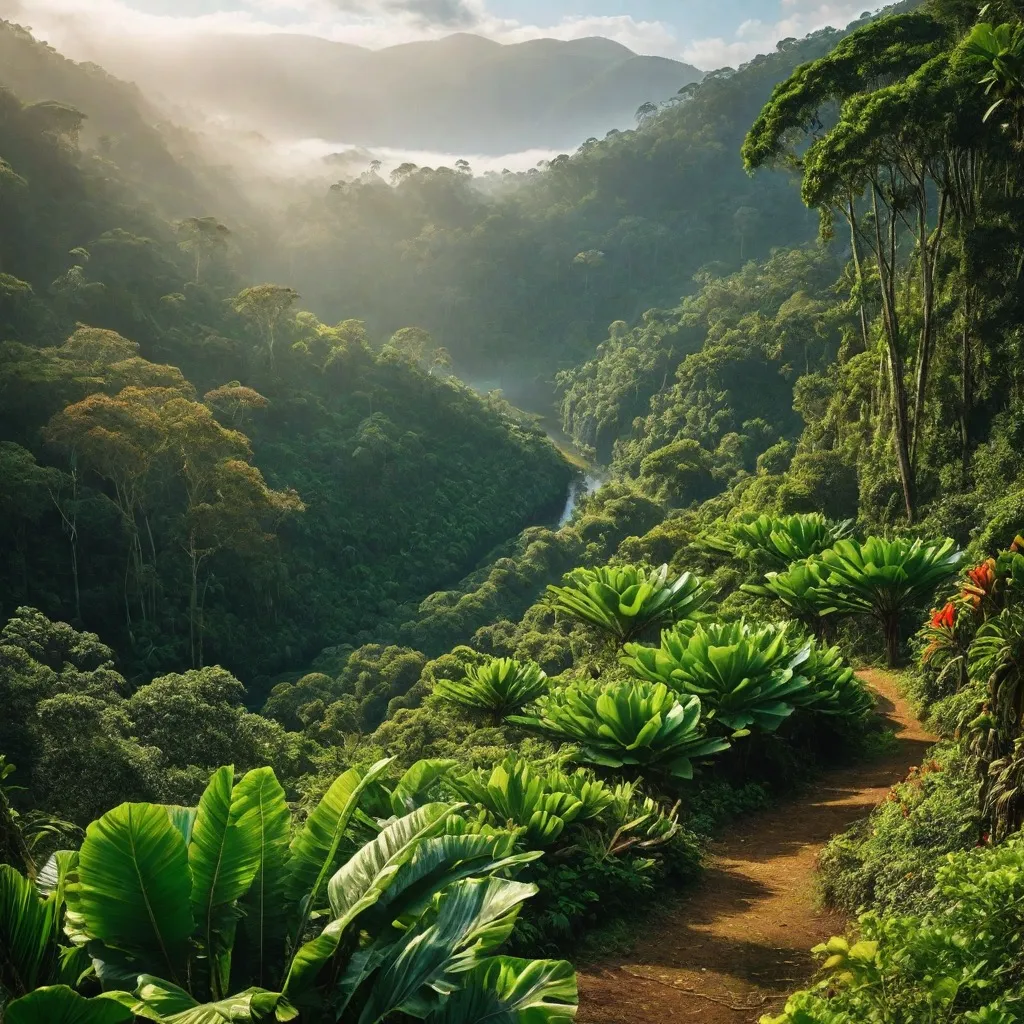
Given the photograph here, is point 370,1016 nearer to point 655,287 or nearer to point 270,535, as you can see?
point 270,535

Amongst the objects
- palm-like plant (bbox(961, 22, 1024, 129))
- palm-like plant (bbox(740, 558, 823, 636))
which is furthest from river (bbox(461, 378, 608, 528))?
palm-like plant (bbox(961, 22, 1024, 129))

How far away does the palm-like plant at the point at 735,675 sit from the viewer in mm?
7812

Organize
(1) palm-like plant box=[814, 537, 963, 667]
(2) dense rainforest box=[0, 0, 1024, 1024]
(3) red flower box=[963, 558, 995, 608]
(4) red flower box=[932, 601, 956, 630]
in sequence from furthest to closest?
(1) palm-like plant box=[814, 537, 963, 667] → (4) red flower box=[932, 601, 956, 630] → (3) red flower box=[963, 558, 995, 608] → (2) dense rainforest box=[0, 0, 1024, 1024]

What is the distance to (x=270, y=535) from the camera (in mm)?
28156

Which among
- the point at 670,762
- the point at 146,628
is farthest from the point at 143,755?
the point at 146,628

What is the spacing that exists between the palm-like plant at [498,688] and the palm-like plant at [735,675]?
7.46 feet

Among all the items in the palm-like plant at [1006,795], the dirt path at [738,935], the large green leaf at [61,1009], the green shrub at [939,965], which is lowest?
the dirt path at [738,935]

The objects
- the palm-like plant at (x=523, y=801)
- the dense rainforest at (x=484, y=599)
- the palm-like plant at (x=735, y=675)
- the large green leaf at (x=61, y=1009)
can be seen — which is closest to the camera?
the large green leaf at (x=61, y=1009)

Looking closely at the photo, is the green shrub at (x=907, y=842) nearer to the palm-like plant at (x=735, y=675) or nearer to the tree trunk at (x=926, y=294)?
the palm-like plant at (x=735, y=675)

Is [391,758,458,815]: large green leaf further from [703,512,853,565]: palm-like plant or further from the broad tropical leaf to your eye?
[703,512,853,565]: palm-like plant

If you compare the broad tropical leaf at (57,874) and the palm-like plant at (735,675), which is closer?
the broad tropical leaf at (57,874)

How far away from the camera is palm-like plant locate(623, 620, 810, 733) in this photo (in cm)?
781

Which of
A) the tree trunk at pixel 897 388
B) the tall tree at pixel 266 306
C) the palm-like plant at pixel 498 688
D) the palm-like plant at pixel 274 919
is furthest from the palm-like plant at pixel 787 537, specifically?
the tall tree at pixel 266 306

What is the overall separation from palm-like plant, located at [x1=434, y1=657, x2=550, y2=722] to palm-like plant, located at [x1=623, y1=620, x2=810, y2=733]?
2.27 meters
